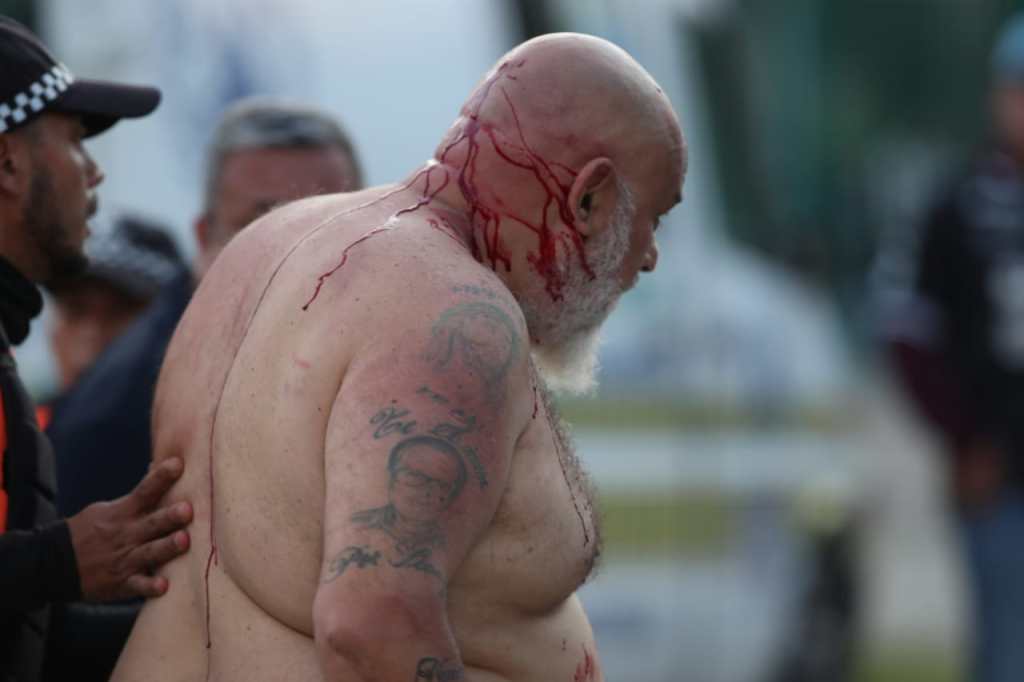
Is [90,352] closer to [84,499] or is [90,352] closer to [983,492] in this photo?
[84,499]

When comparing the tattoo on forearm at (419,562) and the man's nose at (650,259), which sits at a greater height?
the tattoo on forearm at (419,562)

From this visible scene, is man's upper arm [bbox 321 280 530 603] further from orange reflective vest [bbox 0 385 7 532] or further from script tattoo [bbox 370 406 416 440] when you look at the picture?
orange reflective vest [bbox 0 385 7 532]

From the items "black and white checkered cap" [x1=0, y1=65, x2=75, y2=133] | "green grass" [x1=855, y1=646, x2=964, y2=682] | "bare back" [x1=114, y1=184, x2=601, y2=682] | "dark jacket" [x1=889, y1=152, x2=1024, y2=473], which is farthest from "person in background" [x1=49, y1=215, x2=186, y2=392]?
"green grass" [x1=855, y1=646, x2=964, y2=682]

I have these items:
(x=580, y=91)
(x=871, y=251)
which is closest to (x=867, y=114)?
(x=871, y=251)

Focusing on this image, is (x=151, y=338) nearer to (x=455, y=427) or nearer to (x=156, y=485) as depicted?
(x=156, y=485)

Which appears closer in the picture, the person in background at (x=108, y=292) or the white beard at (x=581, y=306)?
the white beard at (x=581, y=306)

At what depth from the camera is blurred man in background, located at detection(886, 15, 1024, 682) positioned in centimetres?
658

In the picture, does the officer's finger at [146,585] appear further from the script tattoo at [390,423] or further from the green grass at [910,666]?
the green grass at [910,666]

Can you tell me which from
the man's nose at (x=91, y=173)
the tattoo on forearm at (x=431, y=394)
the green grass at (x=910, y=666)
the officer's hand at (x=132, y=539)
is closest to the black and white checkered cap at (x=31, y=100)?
the man's nose at (x=91, y=173)

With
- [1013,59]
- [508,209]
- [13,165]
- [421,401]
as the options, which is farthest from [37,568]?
[1013,59]

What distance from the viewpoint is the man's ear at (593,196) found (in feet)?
9.28

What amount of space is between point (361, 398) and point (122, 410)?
159cm

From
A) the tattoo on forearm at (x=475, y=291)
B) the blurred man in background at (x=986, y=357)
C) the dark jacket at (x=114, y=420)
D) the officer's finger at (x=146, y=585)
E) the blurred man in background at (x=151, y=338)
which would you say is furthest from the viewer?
the blurred man in background at (x=986, y=357)

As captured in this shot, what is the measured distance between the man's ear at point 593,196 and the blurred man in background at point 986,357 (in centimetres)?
397
